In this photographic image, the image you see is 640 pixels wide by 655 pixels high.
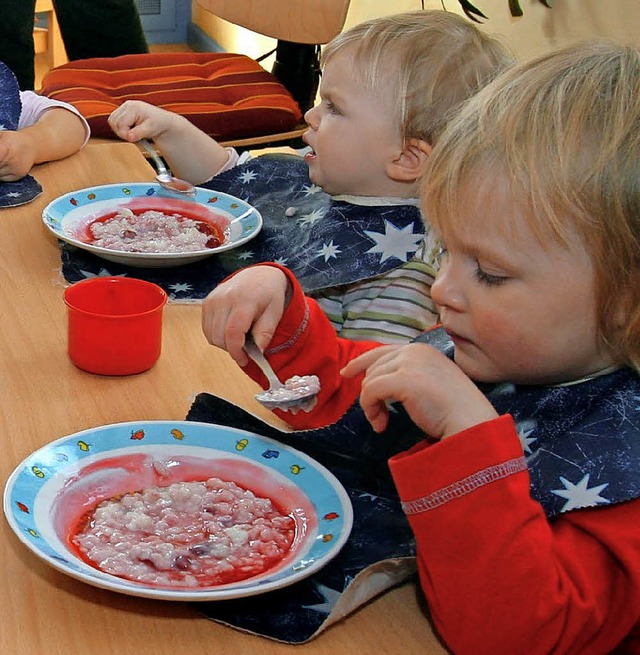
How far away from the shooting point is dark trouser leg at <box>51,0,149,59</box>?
3324 mm

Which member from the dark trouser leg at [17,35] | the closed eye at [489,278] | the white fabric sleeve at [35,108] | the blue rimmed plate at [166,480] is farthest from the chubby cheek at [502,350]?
the dark trouser leg at [17,35]

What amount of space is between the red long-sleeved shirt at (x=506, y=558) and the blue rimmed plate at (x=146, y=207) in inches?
27.2

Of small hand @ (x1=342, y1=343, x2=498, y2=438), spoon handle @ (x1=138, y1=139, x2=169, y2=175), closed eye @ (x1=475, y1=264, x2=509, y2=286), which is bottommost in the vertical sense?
spoon handle @ (x1=138, y1=139, x2=169, y2=175)

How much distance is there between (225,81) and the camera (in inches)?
113

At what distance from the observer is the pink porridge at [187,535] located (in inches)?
33.8

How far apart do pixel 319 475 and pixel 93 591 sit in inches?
9.6

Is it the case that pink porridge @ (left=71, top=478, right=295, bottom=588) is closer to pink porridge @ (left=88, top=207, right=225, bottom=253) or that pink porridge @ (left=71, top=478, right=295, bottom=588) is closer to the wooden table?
the wooden table

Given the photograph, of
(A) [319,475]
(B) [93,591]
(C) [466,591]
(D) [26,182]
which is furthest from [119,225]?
(C) [466,591]

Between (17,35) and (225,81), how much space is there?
2.63 ft

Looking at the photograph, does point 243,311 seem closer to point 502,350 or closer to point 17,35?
point 502,350

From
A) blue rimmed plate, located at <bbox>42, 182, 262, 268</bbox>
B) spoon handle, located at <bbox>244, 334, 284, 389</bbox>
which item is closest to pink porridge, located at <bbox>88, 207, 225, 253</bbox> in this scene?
blue rimmed plate, located at <bbox>42, 182, 262, 268</bbox>

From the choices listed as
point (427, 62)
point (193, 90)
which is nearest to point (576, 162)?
point (427, 62)

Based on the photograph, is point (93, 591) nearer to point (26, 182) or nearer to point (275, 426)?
point (275, 426)

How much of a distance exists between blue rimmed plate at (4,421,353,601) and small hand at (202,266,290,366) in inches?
4.8
